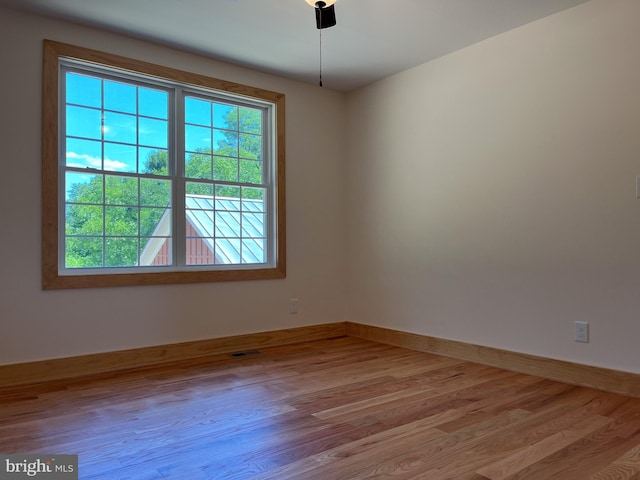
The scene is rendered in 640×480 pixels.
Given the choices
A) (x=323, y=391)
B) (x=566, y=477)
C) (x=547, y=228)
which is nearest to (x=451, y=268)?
(x=547, y=228)

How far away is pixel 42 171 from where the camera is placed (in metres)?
3.28

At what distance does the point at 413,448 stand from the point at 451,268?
209 centimetres

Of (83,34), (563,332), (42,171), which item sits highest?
(83,34)

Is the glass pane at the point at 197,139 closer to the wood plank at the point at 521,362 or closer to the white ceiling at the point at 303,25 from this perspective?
the white ceiling at the point at 303,25

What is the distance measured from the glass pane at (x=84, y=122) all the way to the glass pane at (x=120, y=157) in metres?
0.12

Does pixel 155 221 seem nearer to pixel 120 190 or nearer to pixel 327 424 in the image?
pixel 120 190

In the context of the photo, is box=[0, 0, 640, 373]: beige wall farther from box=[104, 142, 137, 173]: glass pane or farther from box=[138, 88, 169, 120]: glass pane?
box=[104, 142, 137, 173]: glass pane

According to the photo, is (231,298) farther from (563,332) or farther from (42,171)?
(563,332)

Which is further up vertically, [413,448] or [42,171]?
[42,171]

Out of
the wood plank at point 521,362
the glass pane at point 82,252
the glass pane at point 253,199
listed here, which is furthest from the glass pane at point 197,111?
the wood plank at point 521,362

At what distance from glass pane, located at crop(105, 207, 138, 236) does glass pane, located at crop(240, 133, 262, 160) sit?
1.15m

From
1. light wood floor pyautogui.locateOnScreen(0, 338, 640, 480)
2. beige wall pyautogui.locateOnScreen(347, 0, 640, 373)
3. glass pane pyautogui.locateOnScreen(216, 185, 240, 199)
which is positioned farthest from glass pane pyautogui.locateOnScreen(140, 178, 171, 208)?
beige wall pyautogui.locateOnScreen(347, 0, 640, 373)

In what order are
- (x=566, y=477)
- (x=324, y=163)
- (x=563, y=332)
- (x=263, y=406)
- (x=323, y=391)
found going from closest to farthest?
(x=566, y=477)
(x=263, y=406)
(x=323, y=391)
(x=563, y=332)
(x=324, y=163)

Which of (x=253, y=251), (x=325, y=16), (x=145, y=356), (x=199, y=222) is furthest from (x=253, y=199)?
(x=325, y=16)
